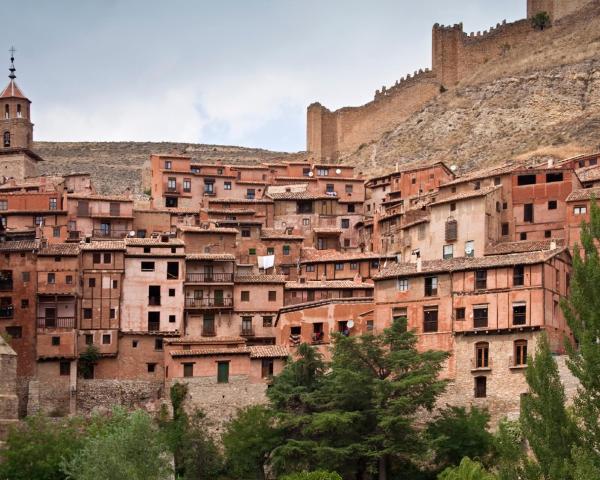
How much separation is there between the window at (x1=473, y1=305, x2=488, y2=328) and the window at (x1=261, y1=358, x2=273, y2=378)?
9.09m

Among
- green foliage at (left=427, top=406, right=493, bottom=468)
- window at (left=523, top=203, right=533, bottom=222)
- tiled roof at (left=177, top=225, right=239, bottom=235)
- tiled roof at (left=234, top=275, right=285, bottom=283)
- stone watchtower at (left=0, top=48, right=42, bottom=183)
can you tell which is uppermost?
stone watchtower at (left=0, top=48, right=42, bottom=183)

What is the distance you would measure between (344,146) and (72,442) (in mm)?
63702

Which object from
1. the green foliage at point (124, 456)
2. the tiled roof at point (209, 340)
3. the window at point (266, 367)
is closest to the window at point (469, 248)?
the window at point (266, 367)

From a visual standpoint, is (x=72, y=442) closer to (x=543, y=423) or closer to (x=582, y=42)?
(x=543, y=423)

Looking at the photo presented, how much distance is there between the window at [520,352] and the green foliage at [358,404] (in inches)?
130

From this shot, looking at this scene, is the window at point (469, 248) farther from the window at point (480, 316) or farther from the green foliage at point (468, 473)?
the green foliage at point (468, 473)

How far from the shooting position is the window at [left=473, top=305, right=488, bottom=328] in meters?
57.6

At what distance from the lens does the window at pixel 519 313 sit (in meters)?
56.7

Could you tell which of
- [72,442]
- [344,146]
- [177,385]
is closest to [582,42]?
[344,146]

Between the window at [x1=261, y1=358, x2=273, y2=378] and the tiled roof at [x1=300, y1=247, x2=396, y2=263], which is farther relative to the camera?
the tiled roof at [x1=300, y1=247, x2=396, y2=263]

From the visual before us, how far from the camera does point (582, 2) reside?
369ft

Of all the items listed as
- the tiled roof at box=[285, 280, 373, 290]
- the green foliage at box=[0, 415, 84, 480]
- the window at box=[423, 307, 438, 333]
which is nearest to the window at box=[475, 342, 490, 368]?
the window at box=[423, 307, 438, 333]

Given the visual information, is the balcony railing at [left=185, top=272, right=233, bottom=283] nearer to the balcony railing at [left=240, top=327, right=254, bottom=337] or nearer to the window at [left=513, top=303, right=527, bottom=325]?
the balcony railing at [left=240, top=327, right=254, bottom=337]

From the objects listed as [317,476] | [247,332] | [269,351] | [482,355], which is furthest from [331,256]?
[317,476]
